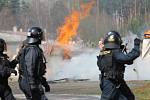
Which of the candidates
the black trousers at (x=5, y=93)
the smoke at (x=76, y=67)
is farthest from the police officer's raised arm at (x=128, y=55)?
the smoke at (x=76, y=67)

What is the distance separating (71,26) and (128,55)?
28890 mm

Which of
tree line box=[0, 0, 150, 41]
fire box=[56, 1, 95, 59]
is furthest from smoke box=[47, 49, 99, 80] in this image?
tree line box=[0, 0, 150, 41]

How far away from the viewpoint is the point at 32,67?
891 cm

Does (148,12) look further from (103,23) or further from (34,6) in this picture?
(34,6)

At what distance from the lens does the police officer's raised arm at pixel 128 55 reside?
8367 millimetres

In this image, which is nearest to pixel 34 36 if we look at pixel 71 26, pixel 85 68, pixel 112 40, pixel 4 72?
pixel 4 72

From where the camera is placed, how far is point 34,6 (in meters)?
51.9

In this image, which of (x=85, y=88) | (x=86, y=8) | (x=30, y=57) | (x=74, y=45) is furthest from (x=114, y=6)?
(x=30, y=57)

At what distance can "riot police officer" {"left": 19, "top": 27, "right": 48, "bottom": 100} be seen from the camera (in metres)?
8.92

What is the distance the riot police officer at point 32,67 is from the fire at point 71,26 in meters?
25.3

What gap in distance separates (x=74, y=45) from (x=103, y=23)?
2663mm

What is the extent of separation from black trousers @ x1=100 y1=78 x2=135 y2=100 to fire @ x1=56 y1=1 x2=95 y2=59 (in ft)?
84.2

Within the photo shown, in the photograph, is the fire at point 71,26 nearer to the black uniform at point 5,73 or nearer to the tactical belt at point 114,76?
the black uniform at point 5,73

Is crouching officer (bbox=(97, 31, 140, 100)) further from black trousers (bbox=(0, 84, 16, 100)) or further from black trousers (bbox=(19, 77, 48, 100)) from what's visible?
black trousers (bbox=(0, 84, 16, 100))
